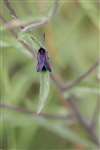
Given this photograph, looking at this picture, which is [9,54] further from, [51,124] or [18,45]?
[18,45]

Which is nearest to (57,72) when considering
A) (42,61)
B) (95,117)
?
(95,117)

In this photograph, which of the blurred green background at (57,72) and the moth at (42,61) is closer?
the moth at (42,61)

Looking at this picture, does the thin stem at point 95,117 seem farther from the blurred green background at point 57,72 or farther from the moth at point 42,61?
the moth at point 42,61

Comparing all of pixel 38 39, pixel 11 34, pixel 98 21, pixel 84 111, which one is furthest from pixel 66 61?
pixel 38 39

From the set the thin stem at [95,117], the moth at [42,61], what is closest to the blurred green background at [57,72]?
the thin stem at [95,117]

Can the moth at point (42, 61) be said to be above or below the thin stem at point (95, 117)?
above

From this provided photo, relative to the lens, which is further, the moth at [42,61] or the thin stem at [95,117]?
the thin stem at [95,117]
